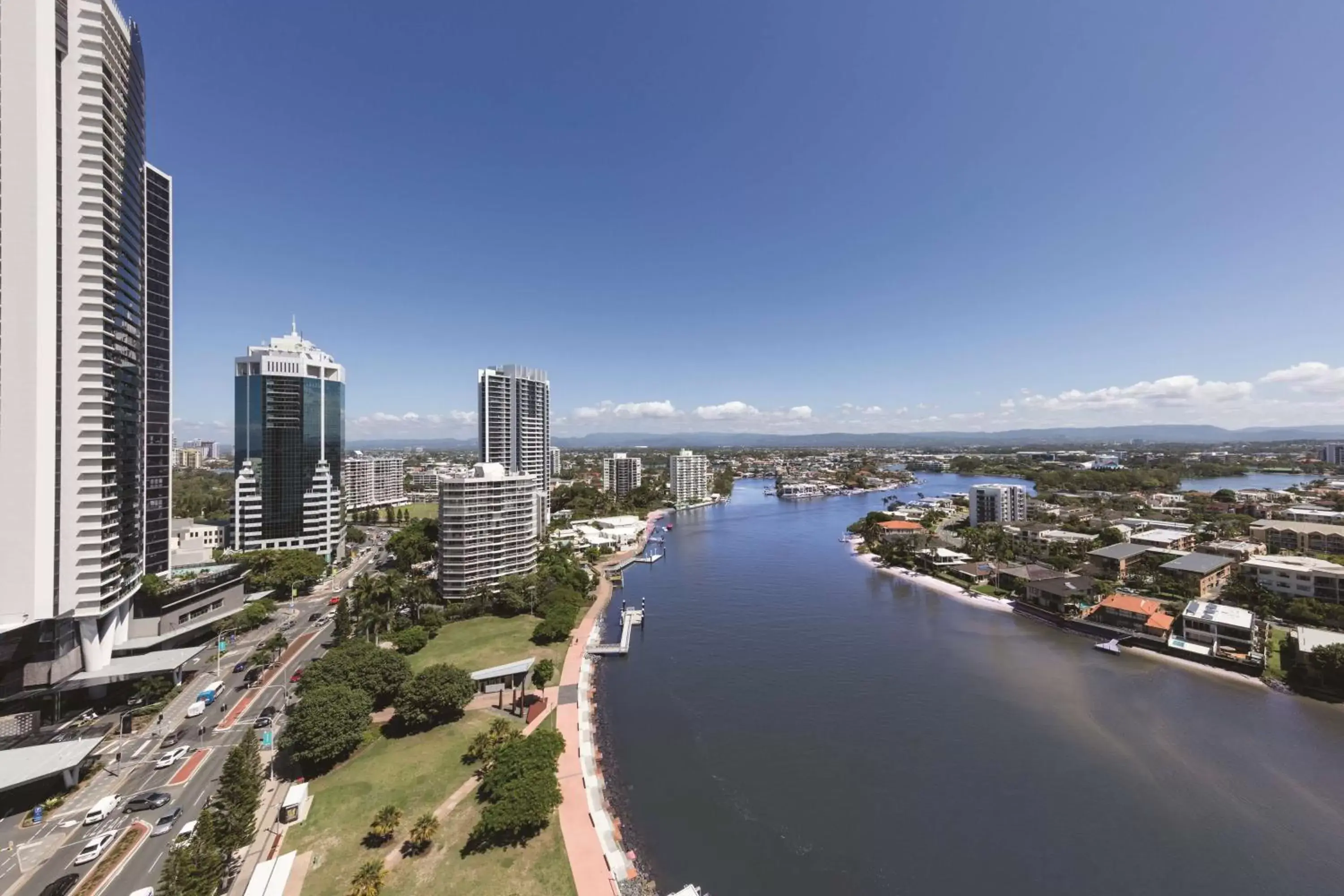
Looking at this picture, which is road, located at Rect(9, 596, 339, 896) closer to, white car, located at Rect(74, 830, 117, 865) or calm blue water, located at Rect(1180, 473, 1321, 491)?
white car, located at Rect(74, 830, 117, 865)

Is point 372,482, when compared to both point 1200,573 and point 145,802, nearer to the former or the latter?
point 145,802

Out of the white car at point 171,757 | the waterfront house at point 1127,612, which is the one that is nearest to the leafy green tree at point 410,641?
the white car at point 171,757

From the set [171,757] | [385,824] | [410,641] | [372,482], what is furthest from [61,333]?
[372,482]

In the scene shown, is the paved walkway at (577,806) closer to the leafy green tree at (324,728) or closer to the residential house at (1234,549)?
the leafy green tree at (324,728)

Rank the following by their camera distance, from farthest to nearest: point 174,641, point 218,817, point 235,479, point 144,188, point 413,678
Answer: point 235,479
point 144,188
point 174,641
point 413,678
point 218,817

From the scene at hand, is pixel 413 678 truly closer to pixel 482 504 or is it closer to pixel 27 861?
pixel 27 861

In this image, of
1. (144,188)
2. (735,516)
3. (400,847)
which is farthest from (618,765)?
(735,516)

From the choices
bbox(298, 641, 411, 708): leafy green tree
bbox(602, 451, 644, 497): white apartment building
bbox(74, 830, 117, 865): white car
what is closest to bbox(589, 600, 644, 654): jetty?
bbox(298, 641, 411, 708): leafy green tree
